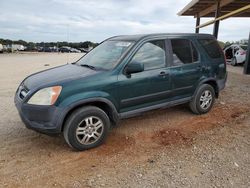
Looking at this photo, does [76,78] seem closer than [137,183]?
No

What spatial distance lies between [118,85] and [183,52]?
1.80 meters

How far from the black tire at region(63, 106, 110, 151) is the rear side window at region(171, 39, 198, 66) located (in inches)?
74.4

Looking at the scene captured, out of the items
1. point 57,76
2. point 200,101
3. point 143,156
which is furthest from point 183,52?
point 57,76

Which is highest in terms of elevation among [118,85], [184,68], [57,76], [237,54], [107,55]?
[237,54]

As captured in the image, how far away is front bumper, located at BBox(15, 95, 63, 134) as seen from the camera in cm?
368

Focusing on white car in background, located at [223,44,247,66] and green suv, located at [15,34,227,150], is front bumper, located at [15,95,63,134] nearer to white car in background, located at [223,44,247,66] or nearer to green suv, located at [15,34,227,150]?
green suv, located at [15,34,227,150]

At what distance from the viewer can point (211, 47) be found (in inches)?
226

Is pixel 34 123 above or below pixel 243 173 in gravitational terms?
above

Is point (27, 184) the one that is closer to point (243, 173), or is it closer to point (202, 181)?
point (202, 181)

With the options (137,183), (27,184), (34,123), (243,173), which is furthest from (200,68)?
(27,184)

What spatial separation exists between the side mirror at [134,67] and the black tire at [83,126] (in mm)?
822

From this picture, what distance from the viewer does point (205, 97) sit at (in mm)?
5629

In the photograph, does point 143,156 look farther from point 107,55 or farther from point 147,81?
point 107,55

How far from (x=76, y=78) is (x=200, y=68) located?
2.78m
